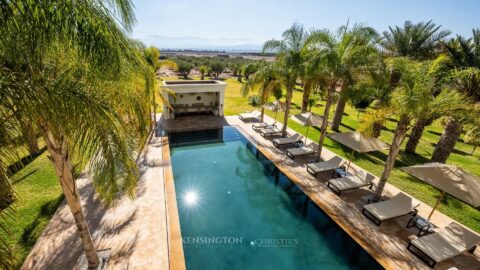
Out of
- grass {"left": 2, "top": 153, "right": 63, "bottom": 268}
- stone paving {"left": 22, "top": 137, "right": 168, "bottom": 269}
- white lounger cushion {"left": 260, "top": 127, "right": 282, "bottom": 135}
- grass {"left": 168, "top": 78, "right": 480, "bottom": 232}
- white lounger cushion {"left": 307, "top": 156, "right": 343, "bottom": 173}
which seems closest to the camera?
stone paving {"left": 22, "top": 137, "right": 168, "bottom": 269}

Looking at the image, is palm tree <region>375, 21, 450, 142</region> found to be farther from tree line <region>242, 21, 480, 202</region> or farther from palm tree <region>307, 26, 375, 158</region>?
palm tree <region>307, 26, 375, 158</region>

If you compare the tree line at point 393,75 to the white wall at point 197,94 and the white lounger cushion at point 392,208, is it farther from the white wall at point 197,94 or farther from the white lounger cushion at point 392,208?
the white wall at point 197,94

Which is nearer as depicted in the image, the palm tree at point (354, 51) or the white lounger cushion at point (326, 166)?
the palm tree at point (354, 51)

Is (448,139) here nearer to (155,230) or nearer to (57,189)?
(155,230)

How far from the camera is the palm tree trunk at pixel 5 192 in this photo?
2811 millimetres

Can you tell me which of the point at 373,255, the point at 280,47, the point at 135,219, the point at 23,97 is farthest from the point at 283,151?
the point at 23,97

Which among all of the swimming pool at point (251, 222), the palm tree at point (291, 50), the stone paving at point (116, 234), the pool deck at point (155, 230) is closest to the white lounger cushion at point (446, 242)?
the pool deck at point (155, 230)

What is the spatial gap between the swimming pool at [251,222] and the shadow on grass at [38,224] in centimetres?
496

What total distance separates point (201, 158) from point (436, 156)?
15165 millimetres

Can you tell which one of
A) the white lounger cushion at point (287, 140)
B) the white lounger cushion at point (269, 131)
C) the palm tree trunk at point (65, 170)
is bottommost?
the white lounger cushion at point (269, 131)

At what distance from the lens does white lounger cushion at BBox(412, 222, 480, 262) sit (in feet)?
25.4

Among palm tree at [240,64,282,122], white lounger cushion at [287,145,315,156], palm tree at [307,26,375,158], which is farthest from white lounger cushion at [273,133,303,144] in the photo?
palm tree at [307,26,375,158]

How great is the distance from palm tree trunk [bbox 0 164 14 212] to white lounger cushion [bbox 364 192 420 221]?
10953mm

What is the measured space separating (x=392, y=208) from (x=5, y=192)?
11.9 meters
